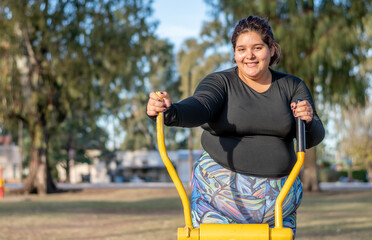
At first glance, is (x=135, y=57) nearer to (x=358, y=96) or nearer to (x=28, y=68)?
(x=28, y=68)

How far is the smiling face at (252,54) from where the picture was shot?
2.84 m

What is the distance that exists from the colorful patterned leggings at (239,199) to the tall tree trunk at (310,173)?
21.3 metres

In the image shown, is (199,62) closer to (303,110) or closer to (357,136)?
(357,136)

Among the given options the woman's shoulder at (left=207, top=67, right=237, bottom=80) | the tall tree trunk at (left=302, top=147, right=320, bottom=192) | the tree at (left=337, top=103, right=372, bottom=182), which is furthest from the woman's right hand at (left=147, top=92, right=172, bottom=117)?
the tree at (left=337, top=103, right=372, bottom=182)

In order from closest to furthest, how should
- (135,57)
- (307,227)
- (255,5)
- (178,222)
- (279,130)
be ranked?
(279,130)
(307,227)
(178,222)
(255,5)
(135,57)

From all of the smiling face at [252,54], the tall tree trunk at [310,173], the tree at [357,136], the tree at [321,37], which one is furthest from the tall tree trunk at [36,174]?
the smiling face at [252,54]

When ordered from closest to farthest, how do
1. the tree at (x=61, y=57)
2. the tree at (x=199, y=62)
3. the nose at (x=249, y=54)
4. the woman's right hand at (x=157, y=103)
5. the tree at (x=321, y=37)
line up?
the woman's right hand at (x=157, y=103)
the nose at (x=249, y=54)
the tree at (x=321, y=37)
the tree at (x=61, y=57)
the tree at (x=199, y=62)

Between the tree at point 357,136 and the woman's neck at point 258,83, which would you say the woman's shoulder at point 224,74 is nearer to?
the woman's neck at point 258,83

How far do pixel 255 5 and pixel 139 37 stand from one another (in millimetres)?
5560

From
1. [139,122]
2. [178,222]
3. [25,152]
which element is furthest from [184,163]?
[178,222]

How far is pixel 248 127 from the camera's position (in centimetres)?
278

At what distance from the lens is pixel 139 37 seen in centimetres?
2381

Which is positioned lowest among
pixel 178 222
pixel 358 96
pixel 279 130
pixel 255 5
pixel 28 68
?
pixel 178 222

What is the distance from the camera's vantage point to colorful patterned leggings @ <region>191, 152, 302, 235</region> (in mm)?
2760
